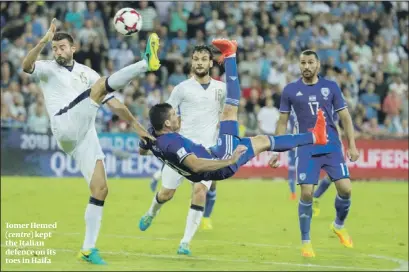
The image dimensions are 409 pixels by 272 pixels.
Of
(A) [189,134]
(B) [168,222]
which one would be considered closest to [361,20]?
(B) [168,222]

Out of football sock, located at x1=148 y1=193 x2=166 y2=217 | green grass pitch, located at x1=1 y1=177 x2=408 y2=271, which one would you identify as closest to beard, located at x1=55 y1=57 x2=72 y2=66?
green grass pitch, located at x1=1 y1=177 x2=408 y2=271

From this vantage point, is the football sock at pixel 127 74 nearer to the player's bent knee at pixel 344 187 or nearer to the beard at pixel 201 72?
the beard at pixel 201 72

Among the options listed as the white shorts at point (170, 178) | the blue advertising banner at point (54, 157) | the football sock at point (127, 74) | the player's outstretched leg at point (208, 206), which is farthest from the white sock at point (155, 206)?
the blue advertising banner at point (54, 157)

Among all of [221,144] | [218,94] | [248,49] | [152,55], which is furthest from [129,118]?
[248,49]

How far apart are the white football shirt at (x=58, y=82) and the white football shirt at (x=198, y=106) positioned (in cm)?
202

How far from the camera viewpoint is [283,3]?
97.6 ft

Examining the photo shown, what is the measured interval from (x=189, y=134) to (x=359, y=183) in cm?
1252

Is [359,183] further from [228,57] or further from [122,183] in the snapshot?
[228,57]

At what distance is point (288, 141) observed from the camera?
11.9 meters

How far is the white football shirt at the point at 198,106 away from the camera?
14.0 metres

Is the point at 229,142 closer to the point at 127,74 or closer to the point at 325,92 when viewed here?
the point at 127,74

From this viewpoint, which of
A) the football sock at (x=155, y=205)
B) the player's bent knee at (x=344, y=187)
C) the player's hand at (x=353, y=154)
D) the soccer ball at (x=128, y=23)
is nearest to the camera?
the soccer ball at (x=128, y=23)

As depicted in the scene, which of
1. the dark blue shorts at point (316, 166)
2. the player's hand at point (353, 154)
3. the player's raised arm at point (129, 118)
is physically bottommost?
the dark blue shorts at point (316, 166)

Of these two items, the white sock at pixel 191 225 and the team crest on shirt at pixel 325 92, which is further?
the team crest on shirt at pixel 325 92
